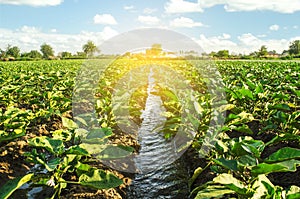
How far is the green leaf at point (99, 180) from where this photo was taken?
2699 mm

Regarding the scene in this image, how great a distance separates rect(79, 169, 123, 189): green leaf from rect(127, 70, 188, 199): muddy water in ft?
3.92

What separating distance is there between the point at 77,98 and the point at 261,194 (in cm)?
529

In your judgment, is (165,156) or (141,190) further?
(165,156)

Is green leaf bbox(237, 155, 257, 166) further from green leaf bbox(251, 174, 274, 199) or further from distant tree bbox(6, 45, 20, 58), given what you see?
distant tree bbox(6, 45, 20, 58)

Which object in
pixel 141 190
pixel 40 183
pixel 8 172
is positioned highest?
pixel 40 183

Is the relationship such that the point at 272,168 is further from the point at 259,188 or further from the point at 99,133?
the point at 99,133

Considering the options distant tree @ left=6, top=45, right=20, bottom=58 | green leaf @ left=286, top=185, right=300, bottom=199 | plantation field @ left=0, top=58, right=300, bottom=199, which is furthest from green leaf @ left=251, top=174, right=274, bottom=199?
distant tree @ left=6, top=45, right=20, bottom=58

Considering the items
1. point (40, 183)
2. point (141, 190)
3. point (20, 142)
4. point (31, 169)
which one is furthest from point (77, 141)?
point (20, 142)

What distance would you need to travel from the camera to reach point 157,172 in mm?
4668

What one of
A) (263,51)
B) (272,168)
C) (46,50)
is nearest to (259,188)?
(272,168)

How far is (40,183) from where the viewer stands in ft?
9.04

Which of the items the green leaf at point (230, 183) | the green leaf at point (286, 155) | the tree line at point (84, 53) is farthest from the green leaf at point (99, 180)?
the tree line at point (84, 53)

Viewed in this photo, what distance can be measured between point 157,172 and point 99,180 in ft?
6.65

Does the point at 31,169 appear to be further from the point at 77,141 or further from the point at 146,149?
the point at 146,149
